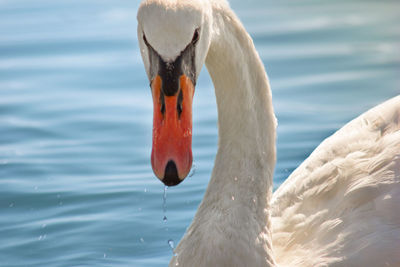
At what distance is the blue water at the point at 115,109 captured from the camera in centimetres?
650

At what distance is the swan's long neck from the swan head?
1.52ft

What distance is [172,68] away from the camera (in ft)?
12.0

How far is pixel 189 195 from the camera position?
22.9 ft

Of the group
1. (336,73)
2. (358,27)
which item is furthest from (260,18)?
(336,73)

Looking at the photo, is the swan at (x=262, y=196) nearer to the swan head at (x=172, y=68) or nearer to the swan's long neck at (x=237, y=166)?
the swan's long neck at (x=237, y=166)

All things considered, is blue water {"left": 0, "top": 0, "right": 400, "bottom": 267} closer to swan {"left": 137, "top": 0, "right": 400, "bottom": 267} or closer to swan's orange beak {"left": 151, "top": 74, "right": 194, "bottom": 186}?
swan {"left": 137, "top": 0, "right": 400, "bottom": 267}

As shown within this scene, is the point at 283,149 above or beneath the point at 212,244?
beneath

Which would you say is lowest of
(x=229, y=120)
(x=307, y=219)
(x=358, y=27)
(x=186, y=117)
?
(x=358, y=27)

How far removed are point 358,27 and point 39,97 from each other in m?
4.27

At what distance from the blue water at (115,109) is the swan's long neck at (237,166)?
1.70 metres

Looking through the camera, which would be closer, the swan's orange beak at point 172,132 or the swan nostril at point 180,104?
the swan's orange beak at point 172,132

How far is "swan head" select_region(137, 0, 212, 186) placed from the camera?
3576 millimetres

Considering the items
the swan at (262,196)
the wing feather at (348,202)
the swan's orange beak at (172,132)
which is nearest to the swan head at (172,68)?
the swan's orange beak at (172,132)

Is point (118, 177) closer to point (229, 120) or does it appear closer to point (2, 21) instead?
point (229, 120)
